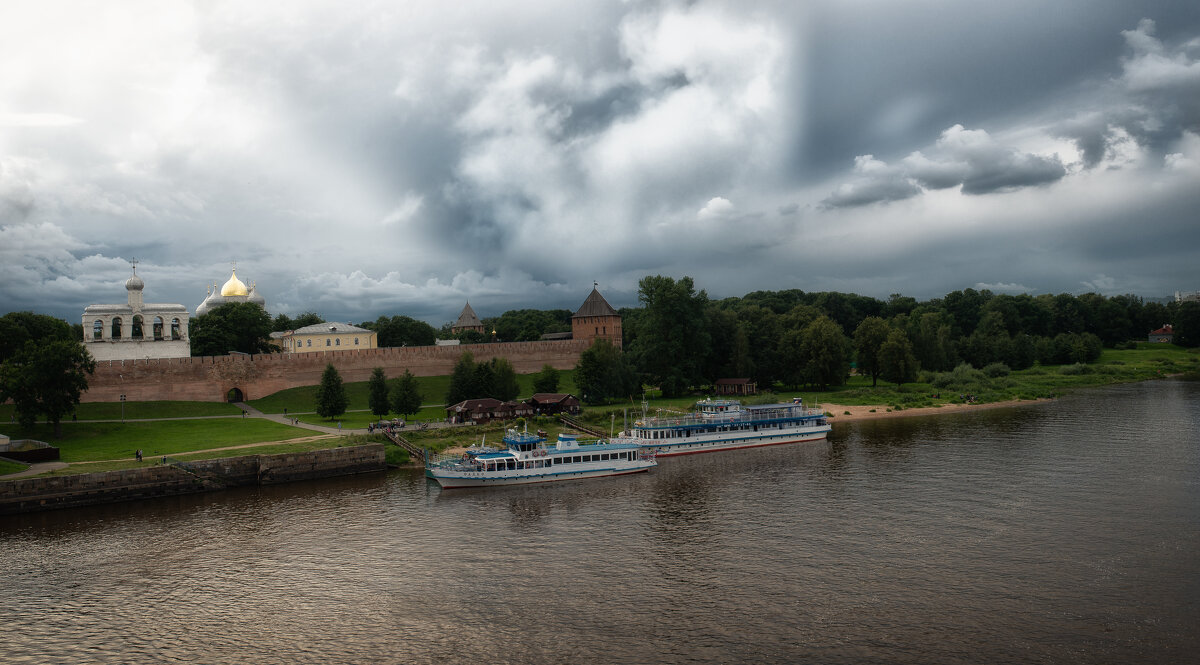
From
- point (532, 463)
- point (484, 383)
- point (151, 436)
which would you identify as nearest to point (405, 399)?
point (484, 383)

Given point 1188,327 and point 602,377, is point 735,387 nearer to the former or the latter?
point 602,377

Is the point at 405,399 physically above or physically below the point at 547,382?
below

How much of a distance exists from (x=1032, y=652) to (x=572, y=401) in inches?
1686

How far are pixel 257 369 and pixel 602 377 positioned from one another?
31.7m

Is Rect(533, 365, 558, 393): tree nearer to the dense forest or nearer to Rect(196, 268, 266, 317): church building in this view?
the dense forest

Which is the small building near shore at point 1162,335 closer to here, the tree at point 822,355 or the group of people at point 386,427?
the tree at point 822,355

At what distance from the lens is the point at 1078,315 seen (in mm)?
133375

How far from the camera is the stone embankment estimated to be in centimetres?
3525

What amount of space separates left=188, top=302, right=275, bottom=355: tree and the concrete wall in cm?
1326

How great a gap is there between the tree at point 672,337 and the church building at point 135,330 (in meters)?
43.9

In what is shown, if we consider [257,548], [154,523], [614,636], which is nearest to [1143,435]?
[614,636]

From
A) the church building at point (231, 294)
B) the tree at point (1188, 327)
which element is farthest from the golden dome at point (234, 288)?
the tree at point (1188, 327)

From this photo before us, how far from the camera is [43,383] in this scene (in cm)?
4734

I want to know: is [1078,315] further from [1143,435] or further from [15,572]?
[15,572]
